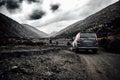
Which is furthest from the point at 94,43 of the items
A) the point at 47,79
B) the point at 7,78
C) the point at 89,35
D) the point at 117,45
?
the point at 7,78

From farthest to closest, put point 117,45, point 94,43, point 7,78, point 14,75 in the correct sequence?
point 117,45
point 94,43
point 14,75
point 7,78

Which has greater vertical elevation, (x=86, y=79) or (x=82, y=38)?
(x=82, y=38)

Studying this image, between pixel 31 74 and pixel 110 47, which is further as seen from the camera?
pixel 110 47

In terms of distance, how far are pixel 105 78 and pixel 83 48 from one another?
756 centimetres

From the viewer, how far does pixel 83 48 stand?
13078mm

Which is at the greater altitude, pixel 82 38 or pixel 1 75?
pixel 82 38

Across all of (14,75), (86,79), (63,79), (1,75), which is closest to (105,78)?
(86,79)

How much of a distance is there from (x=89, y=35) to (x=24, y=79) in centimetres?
920

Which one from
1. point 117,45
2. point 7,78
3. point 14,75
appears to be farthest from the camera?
point 117,45

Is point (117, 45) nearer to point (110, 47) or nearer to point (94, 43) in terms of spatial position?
point (110, 47)

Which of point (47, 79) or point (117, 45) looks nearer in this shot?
point (47, 79)

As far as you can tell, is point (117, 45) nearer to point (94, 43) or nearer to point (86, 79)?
point (94, 43)

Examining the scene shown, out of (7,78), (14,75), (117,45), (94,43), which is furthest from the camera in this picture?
(117,45)

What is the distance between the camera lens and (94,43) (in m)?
13.1
